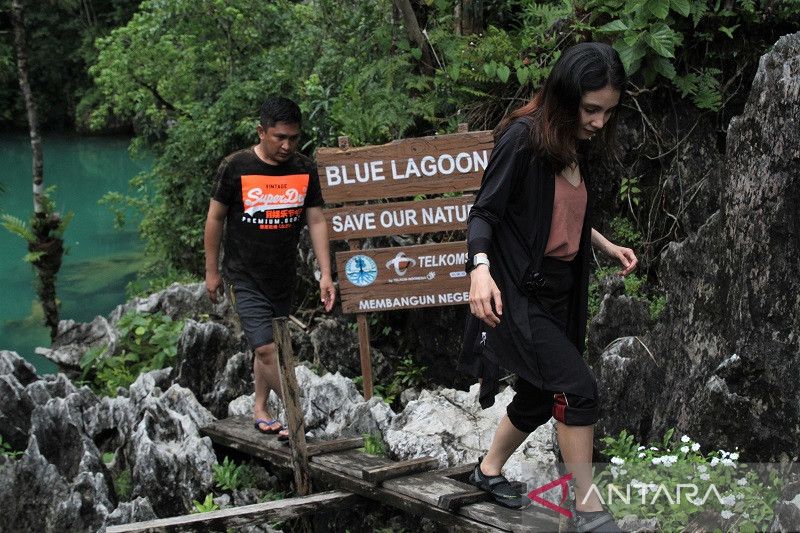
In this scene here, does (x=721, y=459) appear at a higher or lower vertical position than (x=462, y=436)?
higher

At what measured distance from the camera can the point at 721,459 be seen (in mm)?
4664

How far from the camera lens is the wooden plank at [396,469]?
5.41m

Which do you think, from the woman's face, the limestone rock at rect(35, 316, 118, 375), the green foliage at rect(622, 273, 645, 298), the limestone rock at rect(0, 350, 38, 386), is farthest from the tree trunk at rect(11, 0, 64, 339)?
the woman's face

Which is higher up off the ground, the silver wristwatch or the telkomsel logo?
the silver wristwatch

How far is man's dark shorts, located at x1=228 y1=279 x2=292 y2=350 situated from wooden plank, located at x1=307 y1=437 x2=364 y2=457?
695 millimetres

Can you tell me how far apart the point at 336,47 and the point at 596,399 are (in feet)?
24.6

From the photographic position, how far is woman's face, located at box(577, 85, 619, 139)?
378cm

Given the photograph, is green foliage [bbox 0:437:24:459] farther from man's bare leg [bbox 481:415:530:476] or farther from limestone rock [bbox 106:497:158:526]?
man's bare leg [bbox 481:415:530:476]

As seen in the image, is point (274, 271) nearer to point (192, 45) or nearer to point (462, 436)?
point (462, 436)

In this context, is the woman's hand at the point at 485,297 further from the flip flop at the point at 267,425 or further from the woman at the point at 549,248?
the flip flop at the point at 267,425

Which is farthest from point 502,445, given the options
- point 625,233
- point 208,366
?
point 208,366

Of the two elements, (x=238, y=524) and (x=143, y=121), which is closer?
(x=238, y=524)

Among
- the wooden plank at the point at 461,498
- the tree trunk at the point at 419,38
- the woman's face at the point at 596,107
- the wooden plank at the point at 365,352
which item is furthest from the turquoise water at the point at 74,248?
the woman's face at the point at 596,107

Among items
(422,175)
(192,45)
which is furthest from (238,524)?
(192,45)
